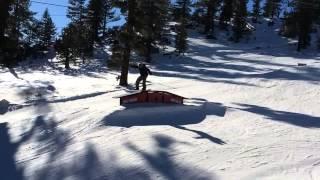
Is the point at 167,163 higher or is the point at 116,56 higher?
the point at 116,56

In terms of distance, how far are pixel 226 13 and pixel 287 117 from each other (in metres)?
57.7

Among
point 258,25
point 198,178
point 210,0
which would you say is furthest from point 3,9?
point 258,25

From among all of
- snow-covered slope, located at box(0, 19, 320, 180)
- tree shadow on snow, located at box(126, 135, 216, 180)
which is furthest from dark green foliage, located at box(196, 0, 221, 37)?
tree shadow on snow, located at box(126, 135, 216, 180)

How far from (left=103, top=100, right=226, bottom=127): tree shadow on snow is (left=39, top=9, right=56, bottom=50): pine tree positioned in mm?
58571

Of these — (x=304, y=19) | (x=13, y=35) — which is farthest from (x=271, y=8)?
(x=13, y=35)

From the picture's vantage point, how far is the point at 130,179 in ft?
37.3

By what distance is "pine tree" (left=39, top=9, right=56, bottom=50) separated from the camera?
75.2 meters

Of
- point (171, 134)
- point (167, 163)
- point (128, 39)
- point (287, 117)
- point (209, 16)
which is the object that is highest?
point (209, 16)

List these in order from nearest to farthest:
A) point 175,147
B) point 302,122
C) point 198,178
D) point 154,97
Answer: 1. point 198,178
2. point 175,147
3. point 302,122
4. point 154,97

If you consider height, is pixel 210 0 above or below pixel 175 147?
above

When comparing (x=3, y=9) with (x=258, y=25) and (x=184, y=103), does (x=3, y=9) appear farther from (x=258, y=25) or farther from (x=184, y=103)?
(x=258, y=25)

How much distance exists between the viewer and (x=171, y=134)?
1531 centimetres

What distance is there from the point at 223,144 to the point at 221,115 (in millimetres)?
4606

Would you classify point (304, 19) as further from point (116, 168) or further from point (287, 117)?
point (116, 168)
